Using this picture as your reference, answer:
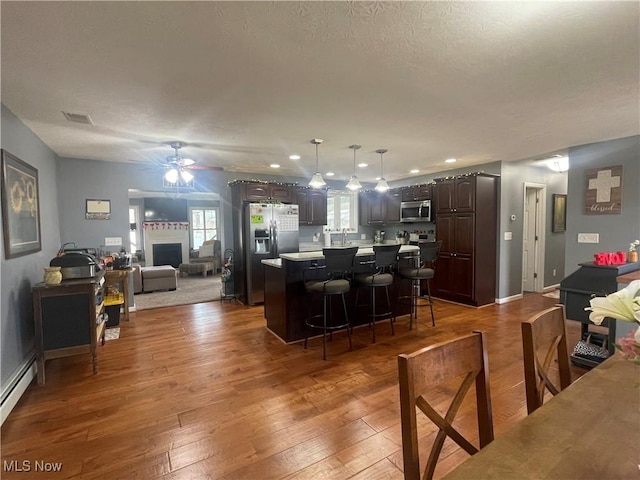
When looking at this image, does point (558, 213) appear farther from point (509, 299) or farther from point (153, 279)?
point (153, 279)

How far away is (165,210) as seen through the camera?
10.1m

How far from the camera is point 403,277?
13.9 ft

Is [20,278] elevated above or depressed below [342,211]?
below

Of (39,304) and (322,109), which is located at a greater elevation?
(322,109)

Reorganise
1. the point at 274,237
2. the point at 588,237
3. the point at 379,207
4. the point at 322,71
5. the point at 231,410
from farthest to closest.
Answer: the point at 379,207, the point at 274,237, the point at 588,237, the point at 231,410, the point at 322,71

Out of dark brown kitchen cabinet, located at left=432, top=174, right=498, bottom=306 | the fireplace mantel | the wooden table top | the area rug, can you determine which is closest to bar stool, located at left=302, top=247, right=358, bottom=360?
the wooden table top

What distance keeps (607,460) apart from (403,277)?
11.3 feet

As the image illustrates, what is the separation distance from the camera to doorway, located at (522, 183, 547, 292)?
6.00 metres

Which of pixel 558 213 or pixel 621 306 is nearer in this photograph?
pixel 621 306

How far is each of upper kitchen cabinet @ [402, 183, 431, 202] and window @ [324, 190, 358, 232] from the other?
1398mm

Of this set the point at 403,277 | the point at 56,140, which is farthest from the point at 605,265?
the point at 56,140

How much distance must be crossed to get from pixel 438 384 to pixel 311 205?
5.38 metres

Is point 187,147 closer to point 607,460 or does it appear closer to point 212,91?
point 212,91

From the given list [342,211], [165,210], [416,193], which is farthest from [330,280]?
[165,210]
